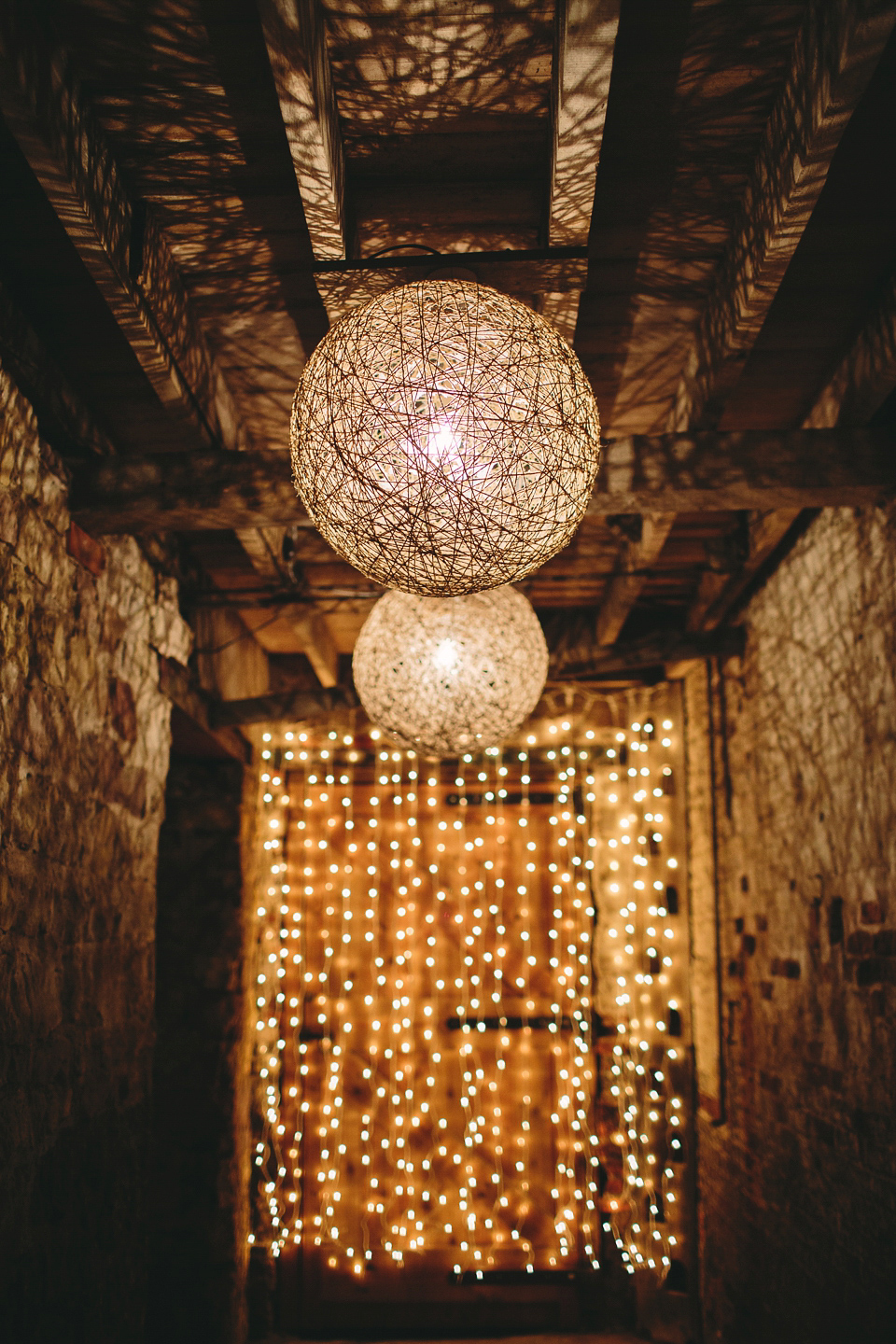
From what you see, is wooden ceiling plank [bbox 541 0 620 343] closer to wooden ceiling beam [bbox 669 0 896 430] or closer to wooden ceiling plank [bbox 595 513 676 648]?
wooden ceiling beam [bbox 669 0 896 430]

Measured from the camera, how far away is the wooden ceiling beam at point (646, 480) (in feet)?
6.80

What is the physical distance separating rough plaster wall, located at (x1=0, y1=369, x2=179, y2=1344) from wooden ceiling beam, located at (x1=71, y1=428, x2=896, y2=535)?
198 millimetres

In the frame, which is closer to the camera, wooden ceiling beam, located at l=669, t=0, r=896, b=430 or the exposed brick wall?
wooden ceiling beam, located at l=669, t=0, r=896, b=430

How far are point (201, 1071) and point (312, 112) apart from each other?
3896 mm

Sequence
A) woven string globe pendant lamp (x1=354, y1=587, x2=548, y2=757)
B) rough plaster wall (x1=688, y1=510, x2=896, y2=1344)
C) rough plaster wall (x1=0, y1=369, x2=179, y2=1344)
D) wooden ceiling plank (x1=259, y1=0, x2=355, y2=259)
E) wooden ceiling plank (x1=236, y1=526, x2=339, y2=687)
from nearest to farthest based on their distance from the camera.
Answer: wooden ceiling plank (x1=259, y1=0, x2=355, y2=259) → rough plaster wall (x1=0, y1=369, x2=179, y2=1344) → rough plaster wall (x1=688, y1=510, x2=896, y2=1344) → woven string globe pendant lamp (x1=354, y1=587, x2=548, y2=757) → wooden ceiling plank (x1=236, y1=526, x2=339, y2=687)

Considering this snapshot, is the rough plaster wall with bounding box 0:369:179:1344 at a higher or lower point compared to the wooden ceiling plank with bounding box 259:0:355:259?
lower

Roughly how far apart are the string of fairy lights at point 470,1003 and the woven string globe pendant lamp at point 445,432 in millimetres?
3140

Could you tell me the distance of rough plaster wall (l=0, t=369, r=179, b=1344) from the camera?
199cm

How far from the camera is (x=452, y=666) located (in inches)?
98.6

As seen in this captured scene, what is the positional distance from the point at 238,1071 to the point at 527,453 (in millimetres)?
3661

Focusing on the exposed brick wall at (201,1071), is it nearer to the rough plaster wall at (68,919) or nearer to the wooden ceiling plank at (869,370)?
the rough plaster wall at (68,919)

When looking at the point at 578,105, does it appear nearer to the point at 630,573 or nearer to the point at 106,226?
the point at 106,226

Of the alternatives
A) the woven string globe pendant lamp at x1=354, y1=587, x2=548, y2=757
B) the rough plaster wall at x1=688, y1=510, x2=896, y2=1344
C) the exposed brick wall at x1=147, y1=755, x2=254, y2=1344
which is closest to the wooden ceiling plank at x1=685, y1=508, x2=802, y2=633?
the rough plaster wall at x1=688, y1=510, x2=896, y2=1344

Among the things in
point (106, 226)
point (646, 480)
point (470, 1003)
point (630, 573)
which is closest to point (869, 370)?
point (646, 480)
